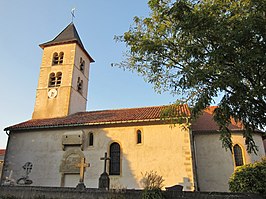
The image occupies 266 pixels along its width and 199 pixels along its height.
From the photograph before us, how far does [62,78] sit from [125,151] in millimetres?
9993

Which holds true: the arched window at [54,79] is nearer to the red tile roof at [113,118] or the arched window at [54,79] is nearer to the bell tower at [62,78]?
the bell tower at [62,78]

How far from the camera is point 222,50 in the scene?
704 cm

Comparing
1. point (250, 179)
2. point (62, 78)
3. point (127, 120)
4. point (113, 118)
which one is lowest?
point (250, 179)

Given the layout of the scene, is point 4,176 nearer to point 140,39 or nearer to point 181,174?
point 181,174

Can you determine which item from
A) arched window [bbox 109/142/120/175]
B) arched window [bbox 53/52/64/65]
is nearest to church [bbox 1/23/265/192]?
arched window [bbox 109/142/120/175]

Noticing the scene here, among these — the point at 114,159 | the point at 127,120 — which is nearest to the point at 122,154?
the point at 114,159

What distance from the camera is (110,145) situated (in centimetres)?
1598

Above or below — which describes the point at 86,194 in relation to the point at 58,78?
below

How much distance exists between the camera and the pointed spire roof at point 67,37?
23203 millimetres

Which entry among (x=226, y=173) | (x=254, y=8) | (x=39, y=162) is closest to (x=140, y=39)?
(x=254, y=8)

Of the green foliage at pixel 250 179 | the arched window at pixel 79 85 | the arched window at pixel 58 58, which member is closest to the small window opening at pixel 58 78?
the arched window at pixel 58 58

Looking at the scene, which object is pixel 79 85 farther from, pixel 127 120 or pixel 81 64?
pixel 127 120

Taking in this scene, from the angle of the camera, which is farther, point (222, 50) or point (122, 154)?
point (122, 154)

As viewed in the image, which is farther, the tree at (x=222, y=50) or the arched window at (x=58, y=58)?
the arched window at (x=58, y=58)
